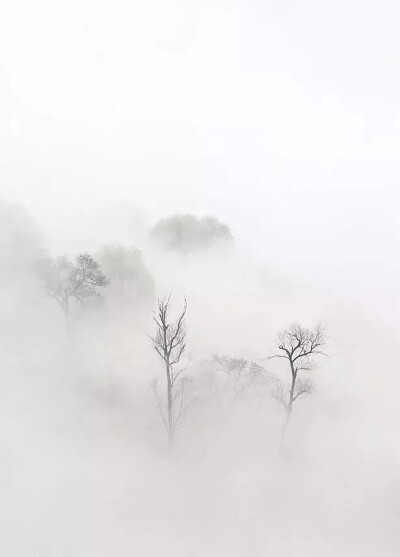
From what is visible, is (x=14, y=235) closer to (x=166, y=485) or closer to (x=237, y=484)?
(x=166, y=485)

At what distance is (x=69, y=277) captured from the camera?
4256 centimetres

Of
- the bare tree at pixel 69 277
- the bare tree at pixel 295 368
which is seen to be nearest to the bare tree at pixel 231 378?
the bare tree at pixel 295 368

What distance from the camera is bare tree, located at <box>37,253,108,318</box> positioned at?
4286 centimetres

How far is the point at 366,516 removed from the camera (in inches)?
1234

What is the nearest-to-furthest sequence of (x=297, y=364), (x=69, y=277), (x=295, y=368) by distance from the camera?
(x=69, y=277), (x=295, y=368), (x=297, y=364)

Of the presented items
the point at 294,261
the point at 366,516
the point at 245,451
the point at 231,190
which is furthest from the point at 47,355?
the point at 231,190

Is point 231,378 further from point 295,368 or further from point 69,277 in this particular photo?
A: point 69,277

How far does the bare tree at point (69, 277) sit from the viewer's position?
141 feet

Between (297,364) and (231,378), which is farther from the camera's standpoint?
(297,364)

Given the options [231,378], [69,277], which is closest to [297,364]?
[231,378]

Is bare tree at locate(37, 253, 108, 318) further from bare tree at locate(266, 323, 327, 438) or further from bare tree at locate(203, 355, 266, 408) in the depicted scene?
bare tree at locate(266, 323, 327, 438)

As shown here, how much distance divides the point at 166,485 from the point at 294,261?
209 ft

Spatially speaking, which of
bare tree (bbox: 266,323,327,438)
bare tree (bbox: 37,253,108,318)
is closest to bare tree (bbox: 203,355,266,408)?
bare tree (bbox: 266,323,327,438)

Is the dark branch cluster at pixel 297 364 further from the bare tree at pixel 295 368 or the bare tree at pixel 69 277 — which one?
the bare tree at pixel 69 277
